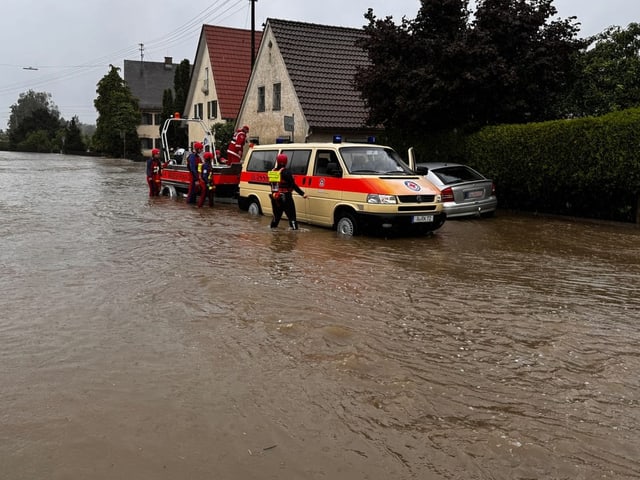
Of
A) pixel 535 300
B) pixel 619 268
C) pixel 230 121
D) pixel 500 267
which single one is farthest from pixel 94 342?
pixel 230 121

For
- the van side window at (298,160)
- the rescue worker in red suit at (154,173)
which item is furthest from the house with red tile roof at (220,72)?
the van side window at (298,160)

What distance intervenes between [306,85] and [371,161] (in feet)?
51.4

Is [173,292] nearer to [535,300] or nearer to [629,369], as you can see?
[535,300]

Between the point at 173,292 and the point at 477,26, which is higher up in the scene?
the point at 477,26

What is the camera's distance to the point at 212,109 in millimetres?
41219

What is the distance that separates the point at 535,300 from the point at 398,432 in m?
3.97

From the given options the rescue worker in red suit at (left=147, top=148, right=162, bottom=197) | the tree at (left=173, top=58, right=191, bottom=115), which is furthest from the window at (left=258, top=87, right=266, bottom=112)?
the tree at (left=173, top=58, right=191, bottom=115)

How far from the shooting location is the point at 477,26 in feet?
59.3

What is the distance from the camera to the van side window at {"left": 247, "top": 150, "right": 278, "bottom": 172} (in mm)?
14391

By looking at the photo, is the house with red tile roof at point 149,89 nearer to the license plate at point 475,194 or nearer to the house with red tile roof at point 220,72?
the house with red tile roof at point 220,72

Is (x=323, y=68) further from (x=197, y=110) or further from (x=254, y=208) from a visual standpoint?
(x=197, y=110)

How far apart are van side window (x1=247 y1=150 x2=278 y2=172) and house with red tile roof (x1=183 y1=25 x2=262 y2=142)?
78.6 feet

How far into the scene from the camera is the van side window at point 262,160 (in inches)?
567

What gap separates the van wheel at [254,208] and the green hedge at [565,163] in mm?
6366
